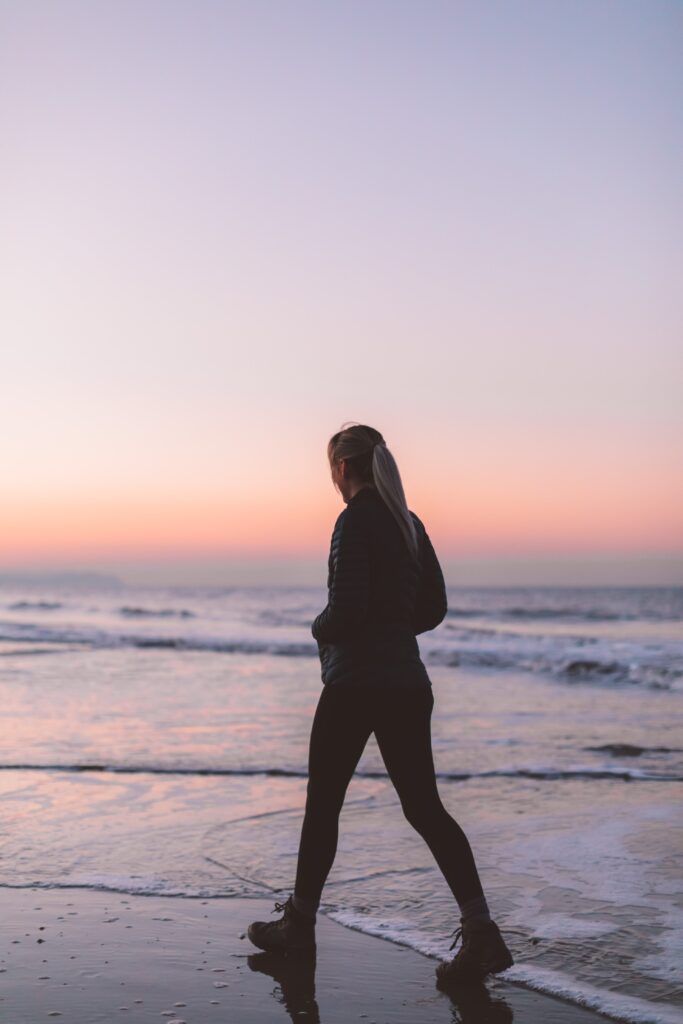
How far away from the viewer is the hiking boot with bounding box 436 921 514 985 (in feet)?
11.4

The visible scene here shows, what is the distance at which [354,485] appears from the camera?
148 inches

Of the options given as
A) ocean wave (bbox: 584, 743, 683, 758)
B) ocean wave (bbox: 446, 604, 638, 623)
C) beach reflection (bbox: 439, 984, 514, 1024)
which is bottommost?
beach reflection (bbox: 439, 984, 514, 1024)

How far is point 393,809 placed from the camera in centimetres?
649

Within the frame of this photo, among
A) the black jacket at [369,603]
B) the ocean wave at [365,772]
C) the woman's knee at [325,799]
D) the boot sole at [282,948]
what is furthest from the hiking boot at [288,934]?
the ocean wave at [365,772]

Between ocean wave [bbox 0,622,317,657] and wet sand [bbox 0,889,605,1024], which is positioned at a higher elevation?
ocean wave [bbox 0,622,317,657]

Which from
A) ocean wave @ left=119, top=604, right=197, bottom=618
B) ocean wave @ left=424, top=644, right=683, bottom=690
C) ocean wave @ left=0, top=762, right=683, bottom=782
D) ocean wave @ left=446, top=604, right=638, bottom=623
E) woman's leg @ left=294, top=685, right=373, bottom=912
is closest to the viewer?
woman's leg @ left=294, top=685, right=373, bottom=912

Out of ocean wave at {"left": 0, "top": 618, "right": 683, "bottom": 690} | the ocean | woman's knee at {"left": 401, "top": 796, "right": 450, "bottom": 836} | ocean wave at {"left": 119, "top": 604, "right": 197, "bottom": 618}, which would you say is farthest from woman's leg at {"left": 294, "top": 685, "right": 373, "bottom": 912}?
ocean wave at {"left": 119, "top": 604, "right": 197, "bottom": 618}

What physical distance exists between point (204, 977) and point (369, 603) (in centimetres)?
139

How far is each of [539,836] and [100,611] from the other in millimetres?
42766

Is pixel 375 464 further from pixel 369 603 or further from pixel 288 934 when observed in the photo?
pixel 288 934

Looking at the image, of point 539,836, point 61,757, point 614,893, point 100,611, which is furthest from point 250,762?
point 100,611

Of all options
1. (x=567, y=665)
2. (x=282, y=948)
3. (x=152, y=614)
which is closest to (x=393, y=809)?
(x=282, y=948)

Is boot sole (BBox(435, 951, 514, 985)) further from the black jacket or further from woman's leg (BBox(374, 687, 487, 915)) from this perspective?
the black jacket

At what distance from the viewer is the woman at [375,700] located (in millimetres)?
3520
